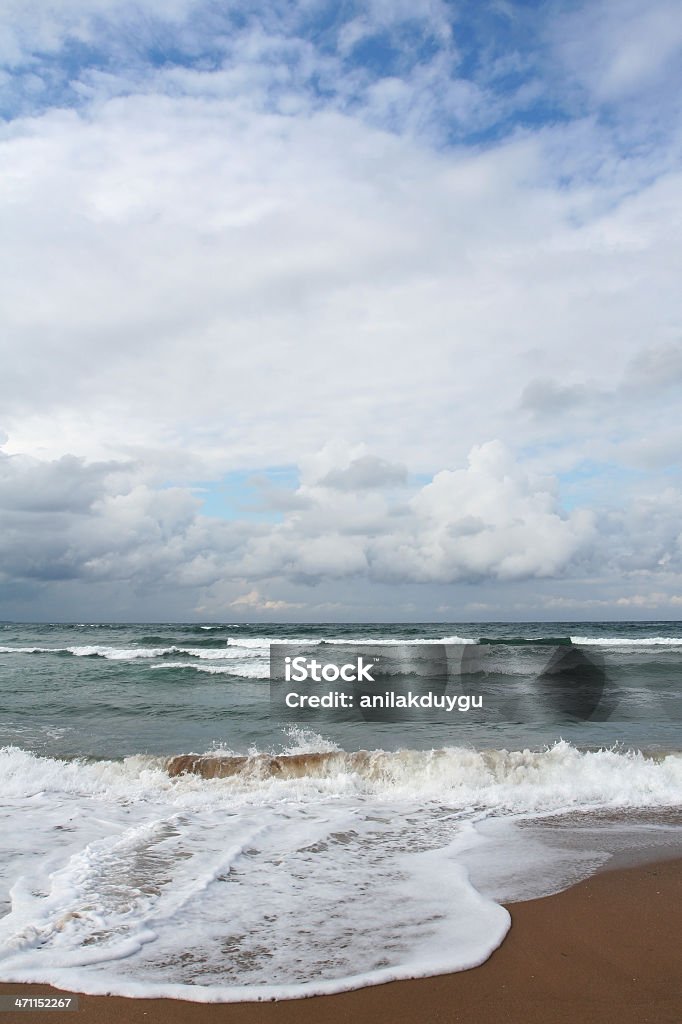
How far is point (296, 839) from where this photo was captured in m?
6.58

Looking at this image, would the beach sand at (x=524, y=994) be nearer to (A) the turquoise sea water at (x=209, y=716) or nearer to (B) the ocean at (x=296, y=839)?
(B) the ocean at (x=296, y=839)

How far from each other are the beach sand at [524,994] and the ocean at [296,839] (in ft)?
0.43

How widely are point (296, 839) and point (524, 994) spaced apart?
346 cm

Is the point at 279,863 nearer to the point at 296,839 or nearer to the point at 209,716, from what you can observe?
the point at 296,839

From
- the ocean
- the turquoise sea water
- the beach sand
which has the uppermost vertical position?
the beach sand

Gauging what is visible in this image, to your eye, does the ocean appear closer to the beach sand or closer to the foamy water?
the foamy water

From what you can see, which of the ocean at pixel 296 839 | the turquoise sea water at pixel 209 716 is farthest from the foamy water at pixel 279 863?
the turquoise sea water at pixel 209 716

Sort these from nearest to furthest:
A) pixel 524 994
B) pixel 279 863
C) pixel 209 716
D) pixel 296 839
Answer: pixel 524 994 < pixel 279 863 < pixel 296 839 < pixel 209 716

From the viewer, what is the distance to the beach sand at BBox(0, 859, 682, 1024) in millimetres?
3311

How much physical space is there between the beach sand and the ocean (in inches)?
5.1

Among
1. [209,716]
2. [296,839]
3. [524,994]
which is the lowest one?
[209,716]

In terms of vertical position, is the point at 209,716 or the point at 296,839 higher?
the point at 296,839

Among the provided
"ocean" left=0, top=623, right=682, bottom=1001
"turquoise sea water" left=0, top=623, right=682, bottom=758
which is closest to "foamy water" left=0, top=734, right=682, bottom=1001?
"ocean" left=0, top=623, right=682, bottom=1001

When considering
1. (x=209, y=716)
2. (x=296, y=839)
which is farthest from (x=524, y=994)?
(x=209, y=716)
